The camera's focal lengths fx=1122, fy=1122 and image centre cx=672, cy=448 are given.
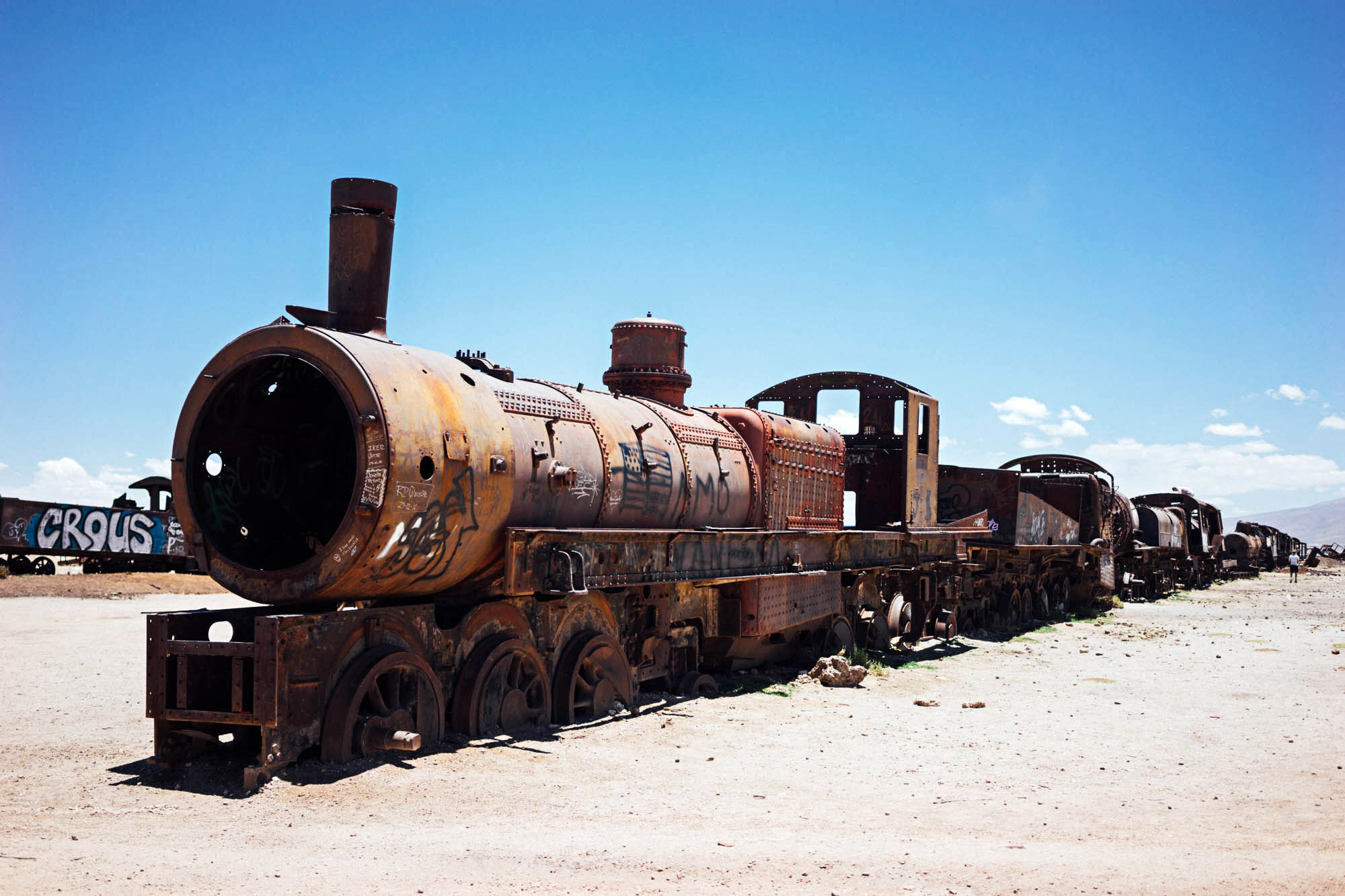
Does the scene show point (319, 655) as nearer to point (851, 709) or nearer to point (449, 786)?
point (449, 786)

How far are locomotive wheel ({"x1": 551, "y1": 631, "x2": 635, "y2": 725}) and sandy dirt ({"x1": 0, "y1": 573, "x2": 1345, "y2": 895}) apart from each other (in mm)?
309

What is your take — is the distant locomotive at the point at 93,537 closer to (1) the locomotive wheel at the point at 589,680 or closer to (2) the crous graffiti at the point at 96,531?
(2) the crous graffiti at the point at 96,531

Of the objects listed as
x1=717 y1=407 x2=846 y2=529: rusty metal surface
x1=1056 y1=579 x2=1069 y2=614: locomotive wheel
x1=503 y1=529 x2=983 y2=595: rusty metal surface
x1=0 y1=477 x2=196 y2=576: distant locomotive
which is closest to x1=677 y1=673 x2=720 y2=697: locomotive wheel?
x1=503 y1=529 x2=983 y2=595: rusty metal surface

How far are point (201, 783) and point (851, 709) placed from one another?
6625 millimetres

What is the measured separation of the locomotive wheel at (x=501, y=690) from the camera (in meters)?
8.86

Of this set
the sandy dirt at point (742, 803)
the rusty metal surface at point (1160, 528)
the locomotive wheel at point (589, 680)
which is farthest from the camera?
the rusty metal surface at point (1160, 528)

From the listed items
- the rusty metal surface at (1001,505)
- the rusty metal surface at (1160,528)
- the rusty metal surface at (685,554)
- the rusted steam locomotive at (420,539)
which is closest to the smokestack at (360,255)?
the rusted steam locomotive at (420,539)

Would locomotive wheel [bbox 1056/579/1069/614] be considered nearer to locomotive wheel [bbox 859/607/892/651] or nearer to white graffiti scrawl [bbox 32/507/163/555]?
locomotive wheel [bbox 859/607/892/651]

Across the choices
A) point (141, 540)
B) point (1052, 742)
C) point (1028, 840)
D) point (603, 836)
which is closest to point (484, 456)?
point (603, 836)

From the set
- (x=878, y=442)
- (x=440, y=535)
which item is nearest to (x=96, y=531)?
(x=878, y=442)

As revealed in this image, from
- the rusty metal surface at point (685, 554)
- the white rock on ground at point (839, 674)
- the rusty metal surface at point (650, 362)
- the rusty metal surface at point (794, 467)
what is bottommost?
the white rock on ground at point (839, 674)

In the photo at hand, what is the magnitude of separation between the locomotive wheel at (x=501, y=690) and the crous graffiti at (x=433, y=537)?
85 centimetres

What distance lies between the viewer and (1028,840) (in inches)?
265

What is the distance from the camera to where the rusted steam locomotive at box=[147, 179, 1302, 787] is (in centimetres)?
783
